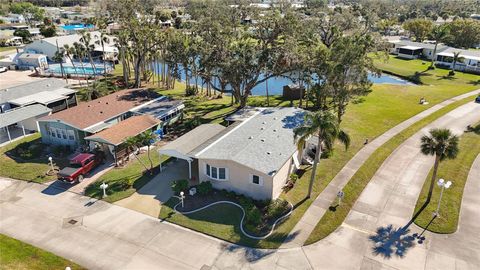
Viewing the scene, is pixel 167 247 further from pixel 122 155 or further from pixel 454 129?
pixel 454 129

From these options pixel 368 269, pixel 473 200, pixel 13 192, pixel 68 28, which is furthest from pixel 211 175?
pixel 68 28

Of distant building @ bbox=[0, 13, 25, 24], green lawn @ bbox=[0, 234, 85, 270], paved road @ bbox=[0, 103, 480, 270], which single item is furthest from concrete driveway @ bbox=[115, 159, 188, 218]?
distant building @ bbox=[0, 13, 25, 24]

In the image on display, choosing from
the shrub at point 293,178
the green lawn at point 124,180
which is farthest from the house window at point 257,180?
the green lawn at point 124,180

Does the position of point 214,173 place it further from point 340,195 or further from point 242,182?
point 340,195

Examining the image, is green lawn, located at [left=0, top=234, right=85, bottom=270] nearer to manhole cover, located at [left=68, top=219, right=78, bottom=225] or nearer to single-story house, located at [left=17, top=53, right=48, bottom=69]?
manhole cover, located at [left=68, top=219, right=78, bottom=225]

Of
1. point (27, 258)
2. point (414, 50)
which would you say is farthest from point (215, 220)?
point (414, 50)
